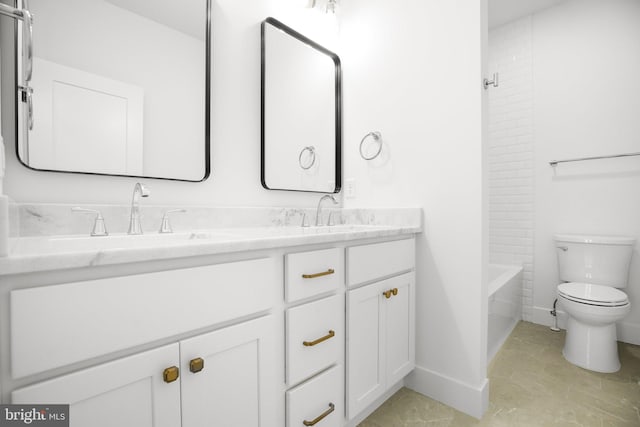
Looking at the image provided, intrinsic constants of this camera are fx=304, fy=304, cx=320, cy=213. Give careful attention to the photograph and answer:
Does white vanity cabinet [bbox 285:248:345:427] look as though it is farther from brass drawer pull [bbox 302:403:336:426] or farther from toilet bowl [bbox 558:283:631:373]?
toilet bowl [bbox 558:283:631:373]

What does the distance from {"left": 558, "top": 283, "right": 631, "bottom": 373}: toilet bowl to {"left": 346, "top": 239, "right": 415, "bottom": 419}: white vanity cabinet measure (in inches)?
44.4

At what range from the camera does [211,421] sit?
814 millimetres

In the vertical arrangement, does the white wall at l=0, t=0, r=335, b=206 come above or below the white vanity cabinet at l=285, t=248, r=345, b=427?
above

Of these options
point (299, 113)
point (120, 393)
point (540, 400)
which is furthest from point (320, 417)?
point (299, 113)

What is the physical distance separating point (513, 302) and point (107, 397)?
2.74 meters

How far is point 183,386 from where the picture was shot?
2.50ft

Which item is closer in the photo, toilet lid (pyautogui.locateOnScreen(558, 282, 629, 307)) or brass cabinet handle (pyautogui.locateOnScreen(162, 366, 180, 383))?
brass cabinet handle (pyautogui.locateOnScreen(162, 366, 180, 383))

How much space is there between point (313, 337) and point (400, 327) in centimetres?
63

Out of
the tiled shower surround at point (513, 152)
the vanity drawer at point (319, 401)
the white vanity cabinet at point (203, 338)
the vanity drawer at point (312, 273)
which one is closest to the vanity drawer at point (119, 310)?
the white vanity cabinet at point (203, 338)

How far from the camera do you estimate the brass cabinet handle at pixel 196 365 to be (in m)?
0.77

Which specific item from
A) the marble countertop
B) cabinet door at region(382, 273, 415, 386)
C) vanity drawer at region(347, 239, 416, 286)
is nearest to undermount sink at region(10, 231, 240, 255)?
the marble countertop

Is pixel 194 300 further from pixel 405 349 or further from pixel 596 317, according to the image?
pixel 596 317

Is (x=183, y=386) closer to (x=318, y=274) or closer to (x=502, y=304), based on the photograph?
(x=318, y=274)

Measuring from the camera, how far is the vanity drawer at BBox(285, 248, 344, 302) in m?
1.01
